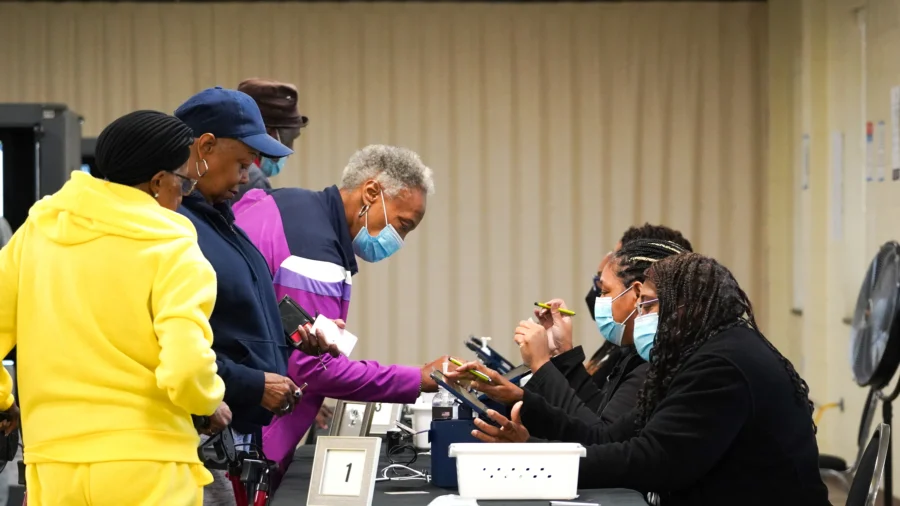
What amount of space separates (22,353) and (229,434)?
43 centimetres

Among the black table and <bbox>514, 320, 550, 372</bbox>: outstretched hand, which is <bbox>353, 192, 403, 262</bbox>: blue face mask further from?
the black table

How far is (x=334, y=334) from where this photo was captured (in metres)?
2.38

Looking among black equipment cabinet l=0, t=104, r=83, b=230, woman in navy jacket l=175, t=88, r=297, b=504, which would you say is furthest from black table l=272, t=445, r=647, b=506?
black equipment cabinet l=0, t=104, r=83, b=230

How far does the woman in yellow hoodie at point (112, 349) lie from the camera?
1.68m

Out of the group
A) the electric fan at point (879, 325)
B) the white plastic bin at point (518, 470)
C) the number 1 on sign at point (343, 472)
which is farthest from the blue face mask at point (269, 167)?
the electric fan at point (879, 325)

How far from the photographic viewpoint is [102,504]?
1.68 m

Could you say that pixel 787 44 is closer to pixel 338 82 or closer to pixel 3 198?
pixel 338 82

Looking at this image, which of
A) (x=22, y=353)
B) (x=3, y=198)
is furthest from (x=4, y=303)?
(x=3, y=198)

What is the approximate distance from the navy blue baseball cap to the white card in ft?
1.28

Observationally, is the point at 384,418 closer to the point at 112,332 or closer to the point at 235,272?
the point at 235,272

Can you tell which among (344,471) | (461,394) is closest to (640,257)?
(461,394)

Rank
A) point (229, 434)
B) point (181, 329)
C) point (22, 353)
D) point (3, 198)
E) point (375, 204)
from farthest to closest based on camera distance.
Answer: point (3, 198) < point (375, 204) < point (229, 434) < point (22, 353) < point (181, 329)

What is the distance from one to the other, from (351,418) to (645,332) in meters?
0.75

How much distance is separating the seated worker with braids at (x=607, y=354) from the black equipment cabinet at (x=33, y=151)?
2.00m
